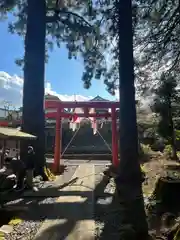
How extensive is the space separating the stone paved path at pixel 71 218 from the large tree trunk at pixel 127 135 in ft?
2.60

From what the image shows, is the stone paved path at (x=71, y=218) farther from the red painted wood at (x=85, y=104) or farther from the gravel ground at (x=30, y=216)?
the red painted wood at (x=85, y=104)

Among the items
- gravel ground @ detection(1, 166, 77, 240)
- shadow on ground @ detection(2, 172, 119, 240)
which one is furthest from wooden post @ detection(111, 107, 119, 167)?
gravel ground @ detection(1, 166, 77, 240)

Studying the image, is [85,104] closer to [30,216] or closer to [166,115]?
[166,115]

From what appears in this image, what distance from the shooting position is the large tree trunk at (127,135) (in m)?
5.50

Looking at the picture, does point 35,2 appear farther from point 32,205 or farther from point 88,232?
point 88,232

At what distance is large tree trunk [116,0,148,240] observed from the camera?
18.0 ft

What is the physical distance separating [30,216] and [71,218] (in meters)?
0.85

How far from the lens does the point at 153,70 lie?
8.38 metres

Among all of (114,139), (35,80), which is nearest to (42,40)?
(35,80)

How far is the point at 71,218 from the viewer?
191 inches

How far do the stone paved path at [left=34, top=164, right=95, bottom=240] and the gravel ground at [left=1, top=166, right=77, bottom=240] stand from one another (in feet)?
0.44

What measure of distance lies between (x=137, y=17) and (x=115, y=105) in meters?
4.47

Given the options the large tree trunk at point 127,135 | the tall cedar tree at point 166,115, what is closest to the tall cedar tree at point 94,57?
the large tree trunk at point 127,135

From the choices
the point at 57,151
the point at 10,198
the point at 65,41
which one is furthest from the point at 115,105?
the point at 10,198
